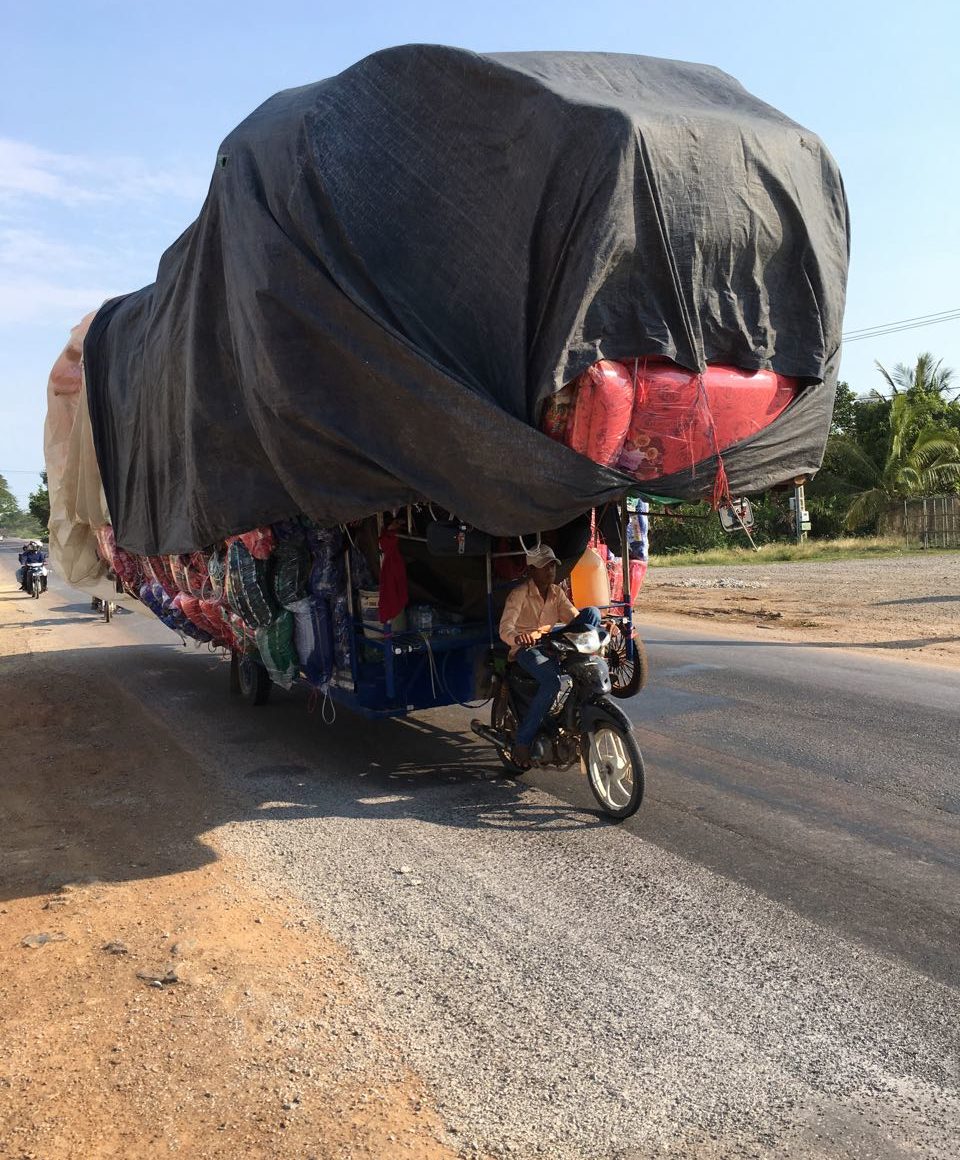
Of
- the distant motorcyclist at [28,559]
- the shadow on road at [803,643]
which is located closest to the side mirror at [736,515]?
the shadow on road at [803,643]

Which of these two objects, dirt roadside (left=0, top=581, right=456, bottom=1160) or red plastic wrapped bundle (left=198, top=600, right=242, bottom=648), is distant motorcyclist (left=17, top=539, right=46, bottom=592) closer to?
red plastic wrapped bundle (left=198, top=600, right=242, bottom=648)

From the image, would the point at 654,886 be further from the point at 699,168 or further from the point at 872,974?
the point at 699,168

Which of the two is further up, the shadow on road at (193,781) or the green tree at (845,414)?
the green tree at (845,414)

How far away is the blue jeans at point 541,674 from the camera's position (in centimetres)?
615

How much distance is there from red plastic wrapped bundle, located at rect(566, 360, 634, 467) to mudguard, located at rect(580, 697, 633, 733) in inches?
61.1

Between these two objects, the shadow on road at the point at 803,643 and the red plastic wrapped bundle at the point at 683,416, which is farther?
the shadow on road at the point at 803,643

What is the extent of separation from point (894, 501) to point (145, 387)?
27.7m

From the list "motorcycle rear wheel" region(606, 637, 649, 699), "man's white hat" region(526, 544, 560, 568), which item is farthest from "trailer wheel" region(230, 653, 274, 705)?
"man's white hat" region(526, 544, 560, 568)

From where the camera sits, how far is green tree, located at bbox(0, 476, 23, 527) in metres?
171

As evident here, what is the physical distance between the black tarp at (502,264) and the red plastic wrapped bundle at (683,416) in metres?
0.09

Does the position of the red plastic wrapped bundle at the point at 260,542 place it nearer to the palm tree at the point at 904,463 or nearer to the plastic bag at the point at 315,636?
the plastic bag at the point at 315,636

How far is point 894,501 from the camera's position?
31.8 metres

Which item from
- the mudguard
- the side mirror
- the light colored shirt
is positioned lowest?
the mudguard

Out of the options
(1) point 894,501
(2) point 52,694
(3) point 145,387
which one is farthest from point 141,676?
(1) point 894,501
